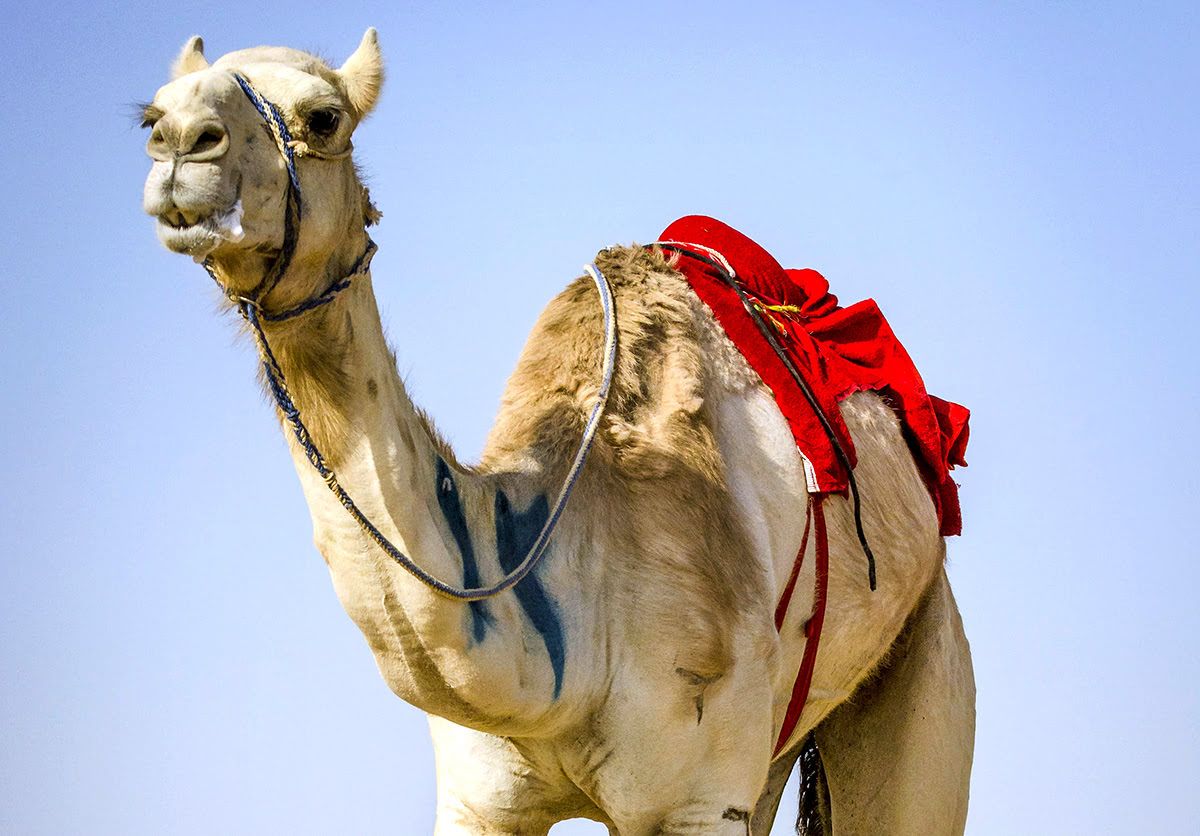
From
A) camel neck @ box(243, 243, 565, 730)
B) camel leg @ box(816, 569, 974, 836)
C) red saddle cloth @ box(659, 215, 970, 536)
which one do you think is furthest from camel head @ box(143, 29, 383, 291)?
camel leg @ box(816, 569, 974, 836)

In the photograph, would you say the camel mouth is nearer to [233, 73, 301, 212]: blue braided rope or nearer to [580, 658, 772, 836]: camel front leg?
[233, 73, 301, 212]: blue braided rope

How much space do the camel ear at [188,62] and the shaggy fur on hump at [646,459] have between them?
48.1 inches

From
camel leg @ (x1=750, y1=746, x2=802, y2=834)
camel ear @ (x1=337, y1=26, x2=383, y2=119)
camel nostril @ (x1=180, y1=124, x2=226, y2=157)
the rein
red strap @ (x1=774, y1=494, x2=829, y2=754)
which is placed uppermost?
camel ear @ (x1=337, y1=26, x2=383, y2=119)

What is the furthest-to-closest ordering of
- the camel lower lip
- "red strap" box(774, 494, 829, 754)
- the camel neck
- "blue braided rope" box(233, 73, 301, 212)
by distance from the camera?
"red strap" box(774, 494, 829, 754), the camel neck, "blue braided rope" box(233, 73, 301, 212), the camel lower lip

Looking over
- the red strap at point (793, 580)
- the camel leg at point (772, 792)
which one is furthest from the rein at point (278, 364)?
the camel leg at point (772, 792)

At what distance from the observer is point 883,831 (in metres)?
5.44

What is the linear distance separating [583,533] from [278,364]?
0.99m

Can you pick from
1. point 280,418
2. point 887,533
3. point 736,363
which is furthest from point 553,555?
point 887,533

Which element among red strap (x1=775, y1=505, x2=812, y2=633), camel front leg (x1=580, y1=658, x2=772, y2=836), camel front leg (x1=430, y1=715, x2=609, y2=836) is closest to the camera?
camel front leg (x1=580, y1=658, x2=772, y2=836)

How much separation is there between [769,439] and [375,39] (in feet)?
5.83

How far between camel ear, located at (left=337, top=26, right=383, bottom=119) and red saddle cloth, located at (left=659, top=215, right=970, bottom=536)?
167cm

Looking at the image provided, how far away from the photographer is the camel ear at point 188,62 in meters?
3.54

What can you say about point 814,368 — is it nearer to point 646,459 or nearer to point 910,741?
point 646,459

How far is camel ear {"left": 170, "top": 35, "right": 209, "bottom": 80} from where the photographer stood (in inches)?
139
